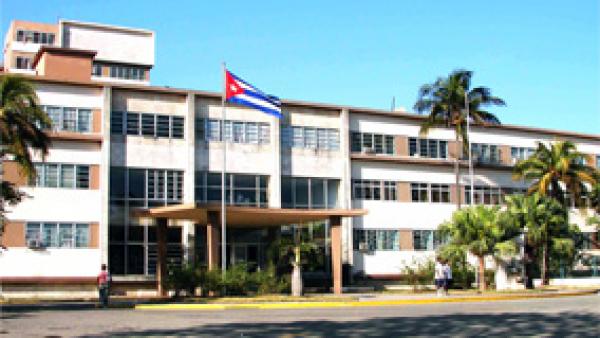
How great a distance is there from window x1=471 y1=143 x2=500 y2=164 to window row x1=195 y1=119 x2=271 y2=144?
16.8m

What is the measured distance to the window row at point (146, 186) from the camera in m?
39.7

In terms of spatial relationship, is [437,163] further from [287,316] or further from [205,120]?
[287,316]

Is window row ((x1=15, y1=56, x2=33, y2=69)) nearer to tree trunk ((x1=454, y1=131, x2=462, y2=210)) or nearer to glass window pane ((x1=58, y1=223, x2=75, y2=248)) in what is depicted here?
glass window pane ((x1=58, y1=223, x2=75, y2=248))

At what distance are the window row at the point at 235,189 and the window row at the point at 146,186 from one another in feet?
4.26

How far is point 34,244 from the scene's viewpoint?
37375 millimetres

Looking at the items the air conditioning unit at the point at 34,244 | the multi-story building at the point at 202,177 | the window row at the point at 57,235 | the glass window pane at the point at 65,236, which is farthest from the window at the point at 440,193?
the air conditioning unit at the point at 34,244

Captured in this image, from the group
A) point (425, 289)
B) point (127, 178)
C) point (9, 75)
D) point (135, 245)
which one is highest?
point (9, 75)

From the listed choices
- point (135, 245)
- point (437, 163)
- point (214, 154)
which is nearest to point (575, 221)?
point (437, 163)

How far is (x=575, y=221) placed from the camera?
189ft

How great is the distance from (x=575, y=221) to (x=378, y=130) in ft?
64.4

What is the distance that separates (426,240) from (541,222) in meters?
11.1

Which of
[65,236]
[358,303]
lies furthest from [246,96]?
[65,236]

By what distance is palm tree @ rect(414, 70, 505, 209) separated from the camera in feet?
157

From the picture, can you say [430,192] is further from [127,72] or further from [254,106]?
[127,72]
